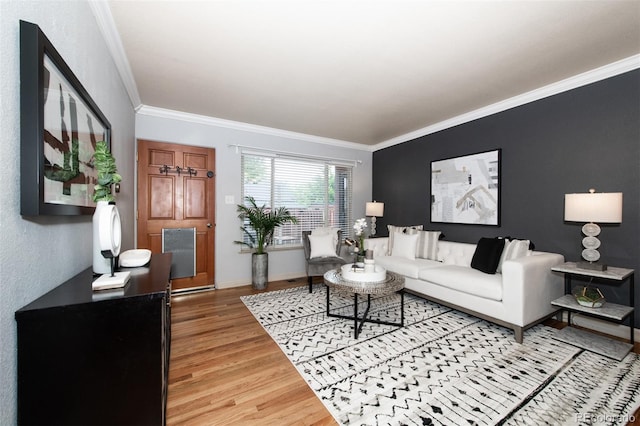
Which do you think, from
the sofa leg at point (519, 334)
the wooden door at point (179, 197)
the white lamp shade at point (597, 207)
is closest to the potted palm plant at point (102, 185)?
the wooden door at point (179, 197)

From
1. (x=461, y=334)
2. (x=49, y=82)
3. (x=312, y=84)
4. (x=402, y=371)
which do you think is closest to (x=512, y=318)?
(x=461, y=334)

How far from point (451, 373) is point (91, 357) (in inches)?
85.9

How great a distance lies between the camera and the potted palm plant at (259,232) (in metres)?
4.03

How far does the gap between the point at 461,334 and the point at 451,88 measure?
8.68ft

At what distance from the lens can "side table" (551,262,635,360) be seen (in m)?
2.18

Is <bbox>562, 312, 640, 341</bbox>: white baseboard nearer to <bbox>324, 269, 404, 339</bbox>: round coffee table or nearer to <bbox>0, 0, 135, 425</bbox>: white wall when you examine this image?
<bbox>324, 269, 404, 339</bbox>: round coffee table

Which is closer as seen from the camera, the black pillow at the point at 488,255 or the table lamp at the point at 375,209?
the black pillow at the point at 488,255

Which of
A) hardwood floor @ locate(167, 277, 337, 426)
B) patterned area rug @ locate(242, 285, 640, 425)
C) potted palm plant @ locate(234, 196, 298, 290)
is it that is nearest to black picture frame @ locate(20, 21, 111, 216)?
hardwood floor @ locate(167, 277, 337, 426)

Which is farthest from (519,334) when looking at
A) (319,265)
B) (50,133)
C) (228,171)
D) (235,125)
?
(235,125)

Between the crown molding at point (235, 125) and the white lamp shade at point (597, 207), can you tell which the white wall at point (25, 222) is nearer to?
the crown molding at point (235, 125)

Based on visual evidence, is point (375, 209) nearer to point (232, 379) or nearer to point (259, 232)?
point (259, 232)

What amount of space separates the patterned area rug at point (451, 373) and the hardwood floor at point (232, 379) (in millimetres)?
126

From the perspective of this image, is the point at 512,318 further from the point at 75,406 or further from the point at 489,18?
the point at 75,406

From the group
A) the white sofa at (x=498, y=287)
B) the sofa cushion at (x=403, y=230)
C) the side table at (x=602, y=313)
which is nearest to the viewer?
the side table at (x=602, y=313)
